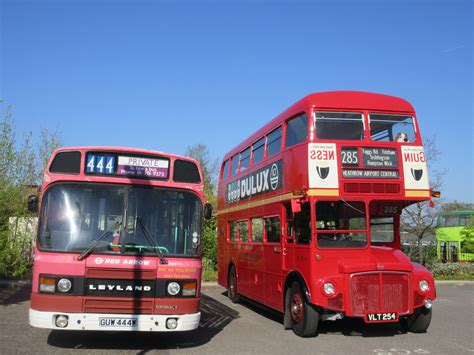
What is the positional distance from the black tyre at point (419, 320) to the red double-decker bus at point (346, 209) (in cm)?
2

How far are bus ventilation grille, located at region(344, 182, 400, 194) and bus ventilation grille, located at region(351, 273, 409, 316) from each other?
154 cm

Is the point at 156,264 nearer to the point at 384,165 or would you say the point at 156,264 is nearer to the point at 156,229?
the point at 156,229

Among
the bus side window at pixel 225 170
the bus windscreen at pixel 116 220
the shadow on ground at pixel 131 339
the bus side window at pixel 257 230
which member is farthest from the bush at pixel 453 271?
the bus windscreen at pixel 116 220

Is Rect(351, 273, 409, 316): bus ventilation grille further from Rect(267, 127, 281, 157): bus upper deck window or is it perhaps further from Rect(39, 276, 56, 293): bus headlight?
Rect(39, 276, 56, 293): bus headlight

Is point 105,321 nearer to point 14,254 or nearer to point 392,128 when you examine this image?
point 392,128

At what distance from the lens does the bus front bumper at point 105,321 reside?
664 centimetres

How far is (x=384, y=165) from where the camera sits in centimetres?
911

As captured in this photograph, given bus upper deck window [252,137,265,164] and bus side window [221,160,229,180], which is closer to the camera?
bus upper deck window [252,137,265,164]

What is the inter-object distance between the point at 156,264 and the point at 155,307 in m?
0.61

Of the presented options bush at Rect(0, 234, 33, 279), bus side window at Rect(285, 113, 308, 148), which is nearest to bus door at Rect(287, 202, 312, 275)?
bus side window at Rect(285, 113, 308, 148)

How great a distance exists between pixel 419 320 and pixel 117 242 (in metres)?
5.93

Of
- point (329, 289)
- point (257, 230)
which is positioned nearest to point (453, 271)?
point (257, 230)

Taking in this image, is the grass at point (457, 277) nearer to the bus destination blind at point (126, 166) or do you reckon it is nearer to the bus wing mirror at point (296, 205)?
the bus wing mirror at point (296, 205)

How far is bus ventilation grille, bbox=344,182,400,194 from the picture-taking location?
8914 millimetres
